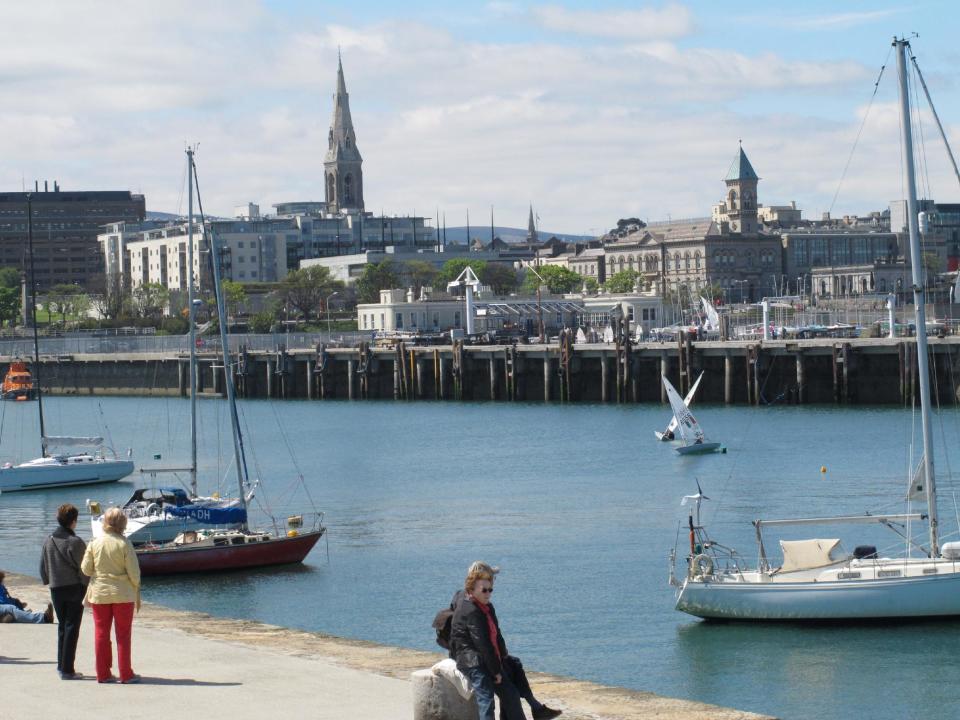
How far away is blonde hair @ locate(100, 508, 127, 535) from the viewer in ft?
59.9

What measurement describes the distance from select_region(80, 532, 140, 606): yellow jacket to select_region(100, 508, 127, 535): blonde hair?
0.17m

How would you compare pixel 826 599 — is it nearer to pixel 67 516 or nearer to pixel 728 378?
pixel 67 516

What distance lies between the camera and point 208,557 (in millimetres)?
44531

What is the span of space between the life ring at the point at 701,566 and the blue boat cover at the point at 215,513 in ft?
54.9

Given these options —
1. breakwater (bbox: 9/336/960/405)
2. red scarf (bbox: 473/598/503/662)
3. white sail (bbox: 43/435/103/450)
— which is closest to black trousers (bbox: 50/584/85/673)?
red scarf (bbox: 473/598/503/662)

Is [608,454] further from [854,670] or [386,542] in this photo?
[854,670]

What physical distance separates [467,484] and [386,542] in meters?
17.4

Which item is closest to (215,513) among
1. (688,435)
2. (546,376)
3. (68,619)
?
(68,619)

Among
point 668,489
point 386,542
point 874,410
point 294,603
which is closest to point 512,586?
point 294,603

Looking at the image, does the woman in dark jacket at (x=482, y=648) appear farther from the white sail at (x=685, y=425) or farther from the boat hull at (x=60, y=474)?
the white sail at (x=685, y=425)

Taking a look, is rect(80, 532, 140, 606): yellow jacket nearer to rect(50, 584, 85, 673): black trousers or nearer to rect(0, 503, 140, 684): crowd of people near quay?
rect(0, 503, 140, 684): crowd of people near quay

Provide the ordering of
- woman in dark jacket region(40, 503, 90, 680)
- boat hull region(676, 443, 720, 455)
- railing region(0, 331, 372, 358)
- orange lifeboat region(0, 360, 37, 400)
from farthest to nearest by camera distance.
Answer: railing region(0, 331, 372, 358), orange lifeboat region(0, 360, 37, 400), boat hull region(676, 443, 720, 455), woman in dark jacket region(40, 503, 90, 680)

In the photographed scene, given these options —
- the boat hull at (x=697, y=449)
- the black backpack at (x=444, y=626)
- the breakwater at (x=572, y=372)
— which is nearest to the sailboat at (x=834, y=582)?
the black backpack at (x=444, y=626)

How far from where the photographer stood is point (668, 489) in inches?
2479
